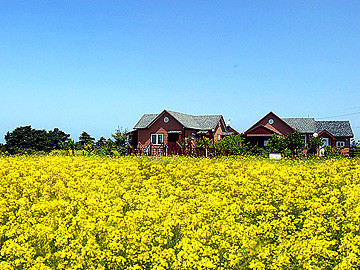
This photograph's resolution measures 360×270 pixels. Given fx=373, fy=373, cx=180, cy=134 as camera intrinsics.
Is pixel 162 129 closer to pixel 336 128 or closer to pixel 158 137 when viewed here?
pixel 158 137

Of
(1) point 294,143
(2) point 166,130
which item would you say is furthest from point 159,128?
(1) point 294,143

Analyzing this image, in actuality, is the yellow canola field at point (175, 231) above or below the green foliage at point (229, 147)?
below

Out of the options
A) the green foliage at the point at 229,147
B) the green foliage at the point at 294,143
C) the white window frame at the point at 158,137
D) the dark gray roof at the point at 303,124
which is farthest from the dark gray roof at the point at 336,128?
the green foliage at the point at 229,147

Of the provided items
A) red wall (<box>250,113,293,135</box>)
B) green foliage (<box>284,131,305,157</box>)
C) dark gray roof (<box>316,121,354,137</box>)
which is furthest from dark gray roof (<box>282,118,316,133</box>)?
green foliage (<box>284,131,305,157</box>)

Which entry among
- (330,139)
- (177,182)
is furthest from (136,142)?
(177,182)

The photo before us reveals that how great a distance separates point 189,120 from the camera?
44.2 metres

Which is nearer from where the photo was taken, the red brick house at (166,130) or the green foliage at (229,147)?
the green foliage at (229,147)

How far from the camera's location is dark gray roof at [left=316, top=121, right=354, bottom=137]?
2016 inches

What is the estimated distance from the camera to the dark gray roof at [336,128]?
51.2 m

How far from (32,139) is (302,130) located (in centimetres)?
3967

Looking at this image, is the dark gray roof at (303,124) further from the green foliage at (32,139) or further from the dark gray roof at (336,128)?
the green foliage at (32,139)

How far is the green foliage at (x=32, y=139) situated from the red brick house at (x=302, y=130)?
29.9 meters

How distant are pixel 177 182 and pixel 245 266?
540 centimetres

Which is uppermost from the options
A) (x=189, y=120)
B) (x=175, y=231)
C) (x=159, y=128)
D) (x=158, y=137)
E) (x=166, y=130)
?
(x=189, y=120)
